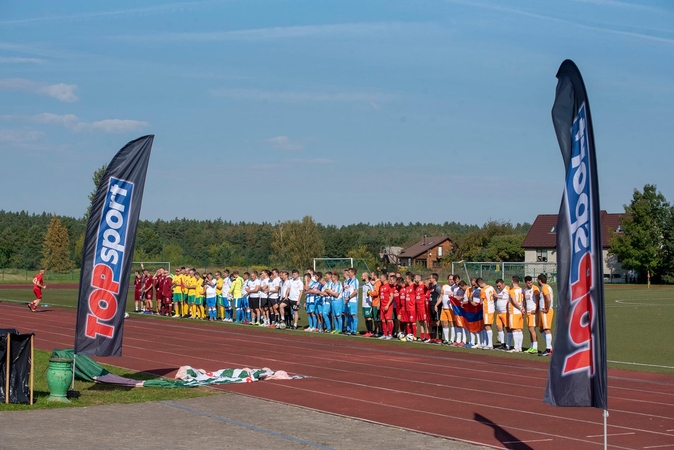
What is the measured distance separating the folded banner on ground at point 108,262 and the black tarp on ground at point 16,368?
80 centimetres

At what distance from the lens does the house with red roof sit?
7325cm

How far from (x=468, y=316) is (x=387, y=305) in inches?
106

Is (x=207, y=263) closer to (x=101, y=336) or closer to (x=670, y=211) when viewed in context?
(x=670, y=211)

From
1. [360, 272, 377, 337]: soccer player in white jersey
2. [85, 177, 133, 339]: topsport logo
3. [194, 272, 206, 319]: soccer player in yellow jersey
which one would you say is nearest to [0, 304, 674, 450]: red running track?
[360, 272, 377, 337]: soccer player in white jersey

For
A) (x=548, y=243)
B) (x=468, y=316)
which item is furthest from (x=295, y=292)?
(x=548, y=243)

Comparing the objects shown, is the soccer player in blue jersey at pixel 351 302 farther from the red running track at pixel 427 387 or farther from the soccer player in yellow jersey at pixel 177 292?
the soccer player in yellow jersey at pixel 177 292

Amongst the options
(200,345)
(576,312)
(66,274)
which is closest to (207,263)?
(66,274)

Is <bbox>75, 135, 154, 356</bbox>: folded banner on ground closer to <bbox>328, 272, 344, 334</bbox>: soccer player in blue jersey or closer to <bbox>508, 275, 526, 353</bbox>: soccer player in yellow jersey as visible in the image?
<bbox>508, 275, 526, 353</bbox>: soccer player in yellow jersey

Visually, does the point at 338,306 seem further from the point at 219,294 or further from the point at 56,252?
the point at 56,252

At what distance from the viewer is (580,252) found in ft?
21.2

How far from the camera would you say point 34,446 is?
823 cm

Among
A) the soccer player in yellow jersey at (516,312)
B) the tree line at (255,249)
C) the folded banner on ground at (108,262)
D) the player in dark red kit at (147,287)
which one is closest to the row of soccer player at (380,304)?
the soccer player in yellow jersey at (516,312)

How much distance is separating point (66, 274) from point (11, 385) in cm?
6041

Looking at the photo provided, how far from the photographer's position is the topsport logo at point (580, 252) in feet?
21.1
